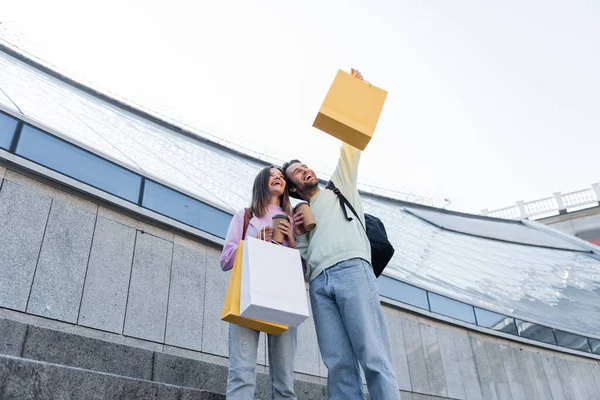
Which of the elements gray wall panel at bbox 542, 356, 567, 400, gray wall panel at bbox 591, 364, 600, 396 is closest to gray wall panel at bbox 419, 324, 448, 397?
gray wall panel at bbox 542, 356, 567, 400

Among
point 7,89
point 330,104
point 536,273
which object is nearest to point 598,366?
point 536,273

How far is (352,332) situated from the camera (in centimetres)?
289

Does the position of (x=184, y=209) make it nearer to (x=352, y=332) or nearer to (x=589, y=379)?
(x=352, y=332)

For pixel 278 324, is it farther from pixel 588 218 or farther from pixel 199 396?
pixel 588 218

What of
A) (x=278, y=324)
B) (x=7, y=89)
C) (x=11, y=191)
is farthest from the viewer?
(x=7, y=89)

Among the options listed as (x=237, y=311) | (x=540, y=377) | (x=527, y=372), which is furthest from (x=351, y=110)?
(x=540, y=377)

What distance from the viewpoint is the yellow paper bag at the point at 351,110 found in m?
3.32

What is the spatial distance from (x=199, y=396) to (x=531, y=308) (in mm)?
8781

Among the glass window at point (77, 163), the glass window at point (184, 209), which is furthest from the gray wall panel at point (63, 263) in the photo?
the glass window at point (184, 209)

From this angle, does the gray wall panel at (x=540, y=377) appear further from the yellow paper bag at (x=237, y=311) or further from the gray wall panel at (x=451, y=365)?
the yellow paper bag at (x=237, y=311)

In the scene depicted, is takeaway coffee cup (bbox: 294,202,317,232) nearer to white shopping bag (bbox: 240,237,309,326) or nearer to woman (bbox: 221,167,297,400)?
woman (bbox: 221,167,297,400)

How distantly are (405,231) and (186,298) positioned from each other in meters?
9.08

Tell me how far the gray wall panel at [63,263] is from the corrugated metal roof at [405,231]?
95cm

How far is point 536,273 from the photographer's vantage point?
1288 centimetres
